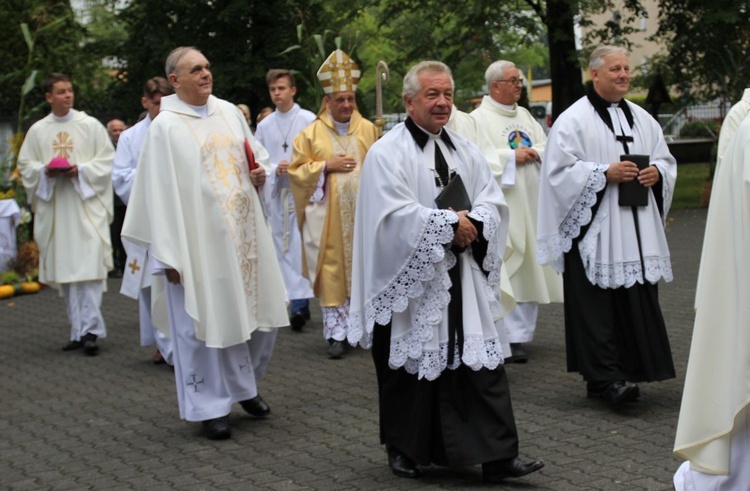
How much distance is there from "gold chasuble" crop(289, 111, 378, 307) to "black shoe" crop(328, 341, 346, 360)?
1.07 feet

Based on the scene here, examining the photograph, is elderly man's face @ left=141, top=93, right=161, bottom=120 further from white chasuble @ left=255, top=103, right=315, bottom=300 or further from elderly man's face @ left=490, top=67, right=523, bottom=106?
elderly man's face @ left=490, top=67, right=523, bottom=106

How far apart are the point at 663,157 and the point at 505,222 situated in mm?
1861

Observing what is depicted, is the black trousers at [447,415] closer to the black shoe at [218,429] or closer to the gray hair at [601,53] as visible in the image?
the black shoe at [218,429]

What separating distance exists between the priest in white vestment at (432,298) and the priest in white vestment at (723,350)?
4.93 ft

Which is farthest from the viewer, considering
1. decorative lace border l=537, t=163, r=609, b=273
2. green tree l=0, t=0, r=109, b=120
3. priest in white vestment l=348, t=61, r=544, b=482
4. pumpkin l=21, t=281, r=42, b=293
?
green tree l=0, t=0, r=109, b=120

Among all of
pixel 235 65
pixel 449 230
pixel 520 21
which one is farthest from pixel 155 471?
pixel 235 65

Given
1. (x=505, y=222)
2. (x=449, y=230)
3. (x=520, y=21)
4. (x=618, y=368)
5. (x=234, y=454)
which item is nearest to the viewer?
(x=449, y=230)

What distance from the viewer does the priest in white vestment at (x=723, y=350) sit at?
448cm

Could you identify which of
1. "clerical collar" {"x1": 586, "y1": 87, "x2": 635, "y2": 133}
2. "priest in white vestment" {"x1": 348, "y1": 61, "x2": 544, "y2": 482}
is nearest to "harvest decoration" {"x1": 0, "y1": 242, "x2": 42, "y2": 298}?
"clerical collar" {"x1": 586, "y1": 87, "x2": 635, "y2": 133}

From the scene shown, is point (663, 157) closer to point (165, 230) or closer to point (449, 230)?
point (449, 230)

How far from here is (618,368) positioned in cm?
769

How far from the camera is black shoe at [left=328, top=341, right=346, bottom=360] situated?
32.6 ft

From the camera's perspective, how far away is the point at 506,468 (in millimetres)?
6086

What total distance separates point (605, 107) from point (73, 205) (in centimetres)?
518
